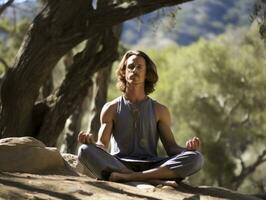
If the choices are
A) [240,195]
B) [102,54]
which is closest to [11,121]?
[102,54]

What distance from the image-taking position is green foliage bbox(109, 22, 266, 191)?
2286 cm

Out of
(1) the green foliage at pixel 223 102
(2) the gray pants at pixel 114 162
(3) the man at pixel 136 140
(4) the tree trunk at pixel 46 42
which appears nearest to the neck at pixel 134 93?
(3) the man at pixel 136 140

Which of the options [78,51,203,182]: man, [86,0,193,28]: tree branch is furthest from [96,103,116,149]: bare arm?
[86,0,193,28]: tree branch

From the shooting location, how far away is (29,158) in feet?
17.4

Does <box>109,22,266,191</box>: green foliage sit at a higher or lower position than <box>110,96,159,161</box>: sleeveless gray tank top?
lower

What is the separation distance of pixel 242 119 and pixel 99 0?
652 inches

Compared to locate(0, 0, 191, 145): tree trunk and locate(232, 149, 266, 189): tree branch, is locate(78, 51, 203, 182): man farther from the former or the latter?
locate(232, 149, 266, 189): tree branch

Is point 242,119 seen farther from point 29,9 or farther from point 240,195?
point 240,195

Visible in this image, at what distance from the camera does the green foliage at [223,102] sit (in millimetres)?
22859

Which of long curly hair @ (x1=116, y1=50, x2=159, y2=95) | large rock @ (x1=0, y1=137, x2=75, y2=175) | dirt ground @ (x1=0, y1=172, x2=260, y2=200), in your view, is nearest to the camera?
dirt ground @ (x1=0, y1=172, x2=260, y2=200)

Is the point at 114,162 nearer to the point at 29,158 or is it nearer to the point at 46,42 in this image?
the point at 29,158

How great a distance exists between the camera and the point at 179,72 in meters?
26.8

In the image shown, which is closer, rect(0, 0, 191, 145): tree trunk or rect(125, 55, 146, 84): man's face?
rect(125, 55, 146, 84): man's face

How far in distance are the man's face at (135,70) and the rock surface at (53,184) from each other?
3.10 ft
